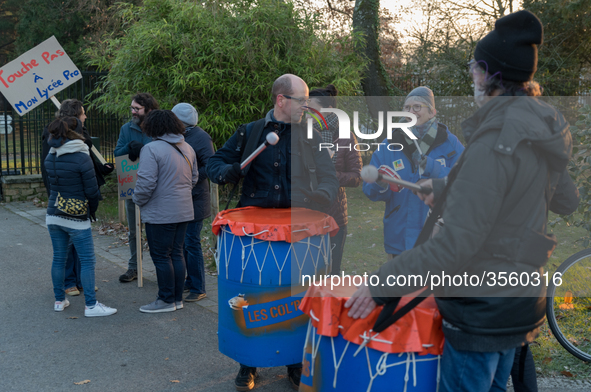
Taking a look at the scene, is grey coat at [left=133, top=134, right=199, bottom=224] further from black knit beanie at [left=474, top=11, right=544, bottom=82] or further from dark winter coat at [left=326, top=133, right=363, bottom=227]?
black knit beanie at [left=474, top=11, right=544, bottom=82]

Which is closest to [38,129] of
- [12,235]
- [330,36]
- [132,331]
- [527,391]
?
[12,235]

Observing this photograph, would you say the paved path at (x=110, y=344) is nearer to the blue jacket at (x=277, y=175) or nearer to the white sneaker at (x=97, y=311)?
the white sneaker at (x=97, y=311)

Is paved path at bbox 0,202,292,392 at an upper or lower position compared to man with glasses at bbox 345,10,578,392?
lower

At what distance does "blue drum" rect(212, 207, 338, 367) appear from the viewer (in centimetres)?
307

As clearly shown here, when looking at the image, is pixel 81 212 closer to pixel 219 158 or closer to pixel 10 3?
pixel 219 158

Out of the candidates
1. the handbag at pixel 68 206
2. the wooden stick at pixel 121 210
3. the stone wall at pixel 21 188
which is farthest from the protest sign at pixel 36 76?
the stone wall at pixel 21 188

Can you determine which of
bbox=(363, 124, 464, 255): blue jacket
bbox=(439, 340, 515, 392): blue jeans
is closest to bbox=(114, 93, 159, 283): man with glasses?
bbox=(363, 124, 464, 255): blue jacket

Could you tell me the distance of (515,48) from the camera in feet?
6.01

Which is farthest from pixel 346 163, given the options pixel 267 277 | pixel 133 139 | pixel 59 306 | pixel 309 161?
pixel 59 306

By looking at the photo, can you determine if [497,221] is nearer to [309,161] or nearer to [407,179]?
[407,179]

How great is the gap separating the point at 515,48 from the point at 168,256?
149 inches

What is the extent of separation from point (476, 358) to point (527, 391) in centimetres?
74

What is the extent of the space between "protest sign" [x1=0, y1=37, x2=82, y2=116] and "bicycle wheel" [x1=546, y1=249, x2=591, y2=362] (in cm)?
646

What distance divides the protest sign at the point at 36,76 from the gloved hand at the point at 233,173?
16.0 ft
